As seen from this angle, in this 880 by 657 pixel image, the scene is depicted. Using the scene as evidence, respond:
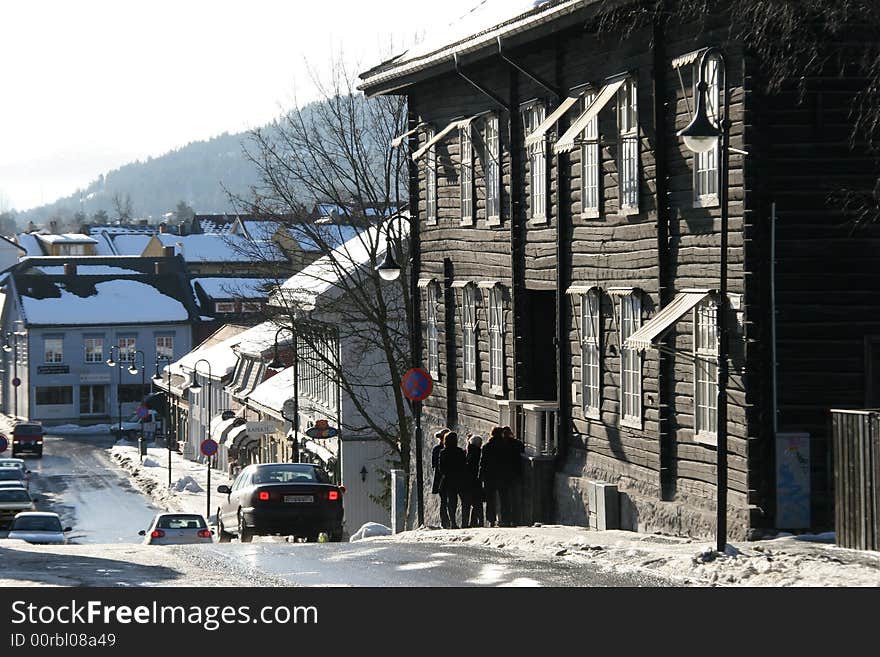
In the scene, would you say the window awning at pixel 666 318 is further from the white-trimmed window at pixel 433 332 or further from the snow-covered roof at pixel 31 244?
the snow-covered roof at pixel 31 244

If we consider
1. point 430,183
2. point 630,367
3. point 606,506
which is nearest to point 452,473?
point 606,506

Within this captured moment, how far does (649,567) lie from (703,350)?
180 inches

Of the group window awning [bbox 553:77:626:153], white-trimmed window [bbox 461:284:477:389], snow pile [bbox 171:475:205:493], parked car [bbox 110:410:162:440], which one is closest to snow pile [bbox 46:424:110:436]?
parked car [bbox 110:410:162:440]

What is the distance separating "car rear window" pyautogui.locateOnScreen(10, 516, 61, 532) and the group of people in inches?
741

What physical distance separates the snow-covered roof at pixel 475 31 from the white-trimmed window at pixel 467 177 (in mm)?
1744

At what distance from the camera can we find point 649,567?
55.8 ft

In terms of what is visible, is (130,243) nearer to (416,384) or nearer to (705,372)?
(416,384)

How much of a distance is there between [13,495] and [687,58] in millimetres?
37860

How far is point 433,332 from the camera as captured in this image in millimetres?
35062

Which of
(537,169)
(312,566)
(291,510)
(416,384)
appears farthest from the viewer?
(416,384)

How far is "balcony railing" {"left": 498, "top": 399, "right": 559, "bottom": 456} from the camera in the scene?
Answer: 27.3m

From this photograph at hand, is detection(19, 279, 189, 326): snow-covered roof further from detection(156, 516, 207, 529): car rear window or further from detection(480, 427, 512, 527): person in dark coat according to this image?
detection(480, 427, 512, 527): person in dark coat

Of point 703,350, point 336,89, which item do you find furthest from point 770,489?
point 336,89
